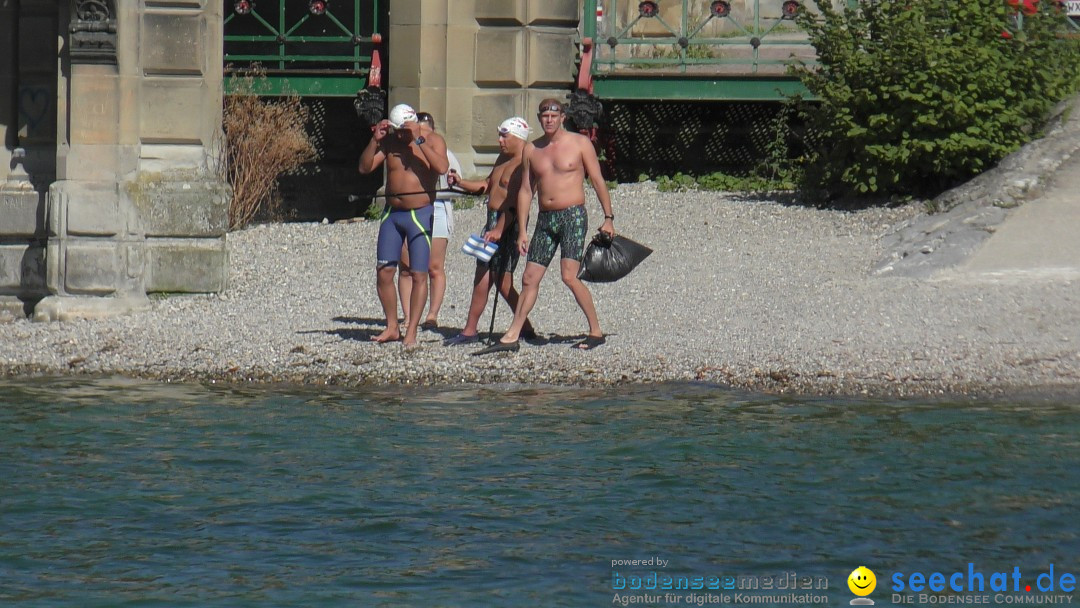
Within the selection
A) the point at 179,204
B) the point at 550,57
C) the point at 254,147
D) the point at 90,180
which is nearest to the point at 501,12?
the point at 550,57

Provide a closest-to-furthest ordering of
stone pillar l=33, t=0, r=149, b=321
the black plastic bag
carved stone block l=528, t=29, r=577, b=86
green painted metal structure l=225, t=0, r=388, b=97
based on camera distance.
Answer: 1. the black plastic bag
2. stone pillar l=33, t=0, r=149, b=321
3. carved stone block l=528, t=29, r=577, b=86
4. green painted metal structure l=225, t=0, r=388, b=97

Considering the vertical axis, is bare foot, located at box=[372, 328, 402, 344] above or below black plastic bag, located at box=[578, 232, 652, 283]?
below

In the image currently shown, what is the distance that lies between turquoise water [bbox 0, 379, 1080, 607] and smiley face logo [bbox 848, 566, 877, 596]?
6 centimetres

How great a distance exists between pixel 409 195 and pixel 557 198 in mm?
1078

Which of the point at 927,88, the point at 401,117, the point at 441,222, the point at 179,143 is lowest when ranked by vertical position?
the point at 441,222

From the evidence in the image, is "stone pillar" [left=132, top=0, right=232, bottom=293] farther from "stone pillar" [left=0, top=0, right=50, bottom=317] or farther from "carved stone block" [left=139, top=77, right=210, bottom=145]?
"stone pillar" [left=0, top=0, right=50, bottom=317]

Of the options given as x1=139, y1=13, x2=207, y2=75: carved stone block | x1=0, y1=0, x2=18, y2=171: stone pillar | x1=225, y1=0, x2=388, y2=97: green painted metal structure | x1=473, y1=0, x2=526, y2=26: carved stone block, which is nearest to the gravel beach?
x1=0, y1=0, x2=18, y2=171: stone pillar

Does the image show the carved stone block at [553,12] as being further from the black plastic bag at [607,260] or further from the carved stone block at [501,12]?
the black plastic bag at [607,260]

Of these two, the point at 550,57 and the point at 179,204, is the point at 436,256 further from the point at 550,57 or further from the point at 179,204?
the point at 550,57

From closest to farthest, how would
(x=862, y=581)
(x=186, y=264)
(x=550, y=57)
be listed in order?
(x=862, y=581) → (x=186, y=264) → (x=550, y=57)

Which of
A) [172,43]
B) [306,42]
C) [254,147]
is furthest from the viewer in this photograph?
[306,42]

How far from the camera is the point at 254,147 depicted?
657 inches

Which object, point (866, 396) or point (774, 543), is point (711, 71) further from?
point (774, 543)

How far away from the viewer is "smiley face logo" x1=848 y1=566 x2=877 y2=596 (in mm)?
6609
